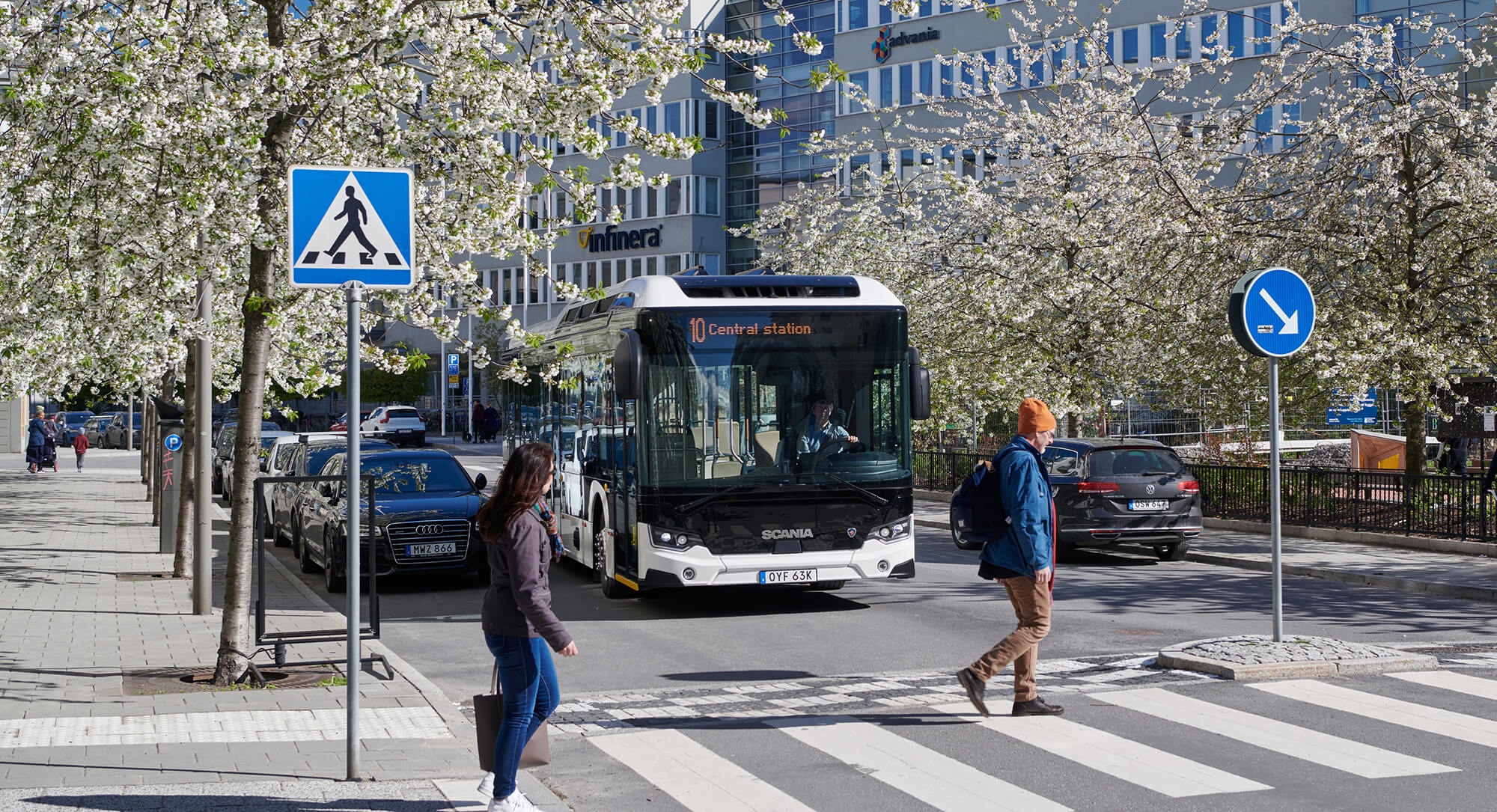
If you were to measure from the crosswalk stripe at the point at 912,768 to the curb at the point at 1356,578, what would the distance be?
7.79m

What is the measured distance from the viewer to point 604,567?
1477 cm

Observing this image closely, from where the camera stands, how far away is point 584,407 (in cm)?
1552

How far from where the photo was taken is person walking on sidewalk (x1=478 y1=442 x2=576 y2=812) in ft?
19.7

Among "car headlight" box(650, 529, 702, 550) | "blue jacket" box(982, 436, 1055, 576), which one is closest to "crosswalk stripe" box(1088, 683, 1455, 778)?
"blue jacket" box(982, 436, 1055, 576)

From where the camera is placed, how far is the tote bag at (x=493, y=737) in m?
6.27

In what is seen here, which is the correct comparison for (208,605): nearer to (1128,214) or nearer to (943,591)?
(943,591)

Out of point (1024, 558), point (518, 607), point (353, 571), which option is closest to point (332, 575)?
point (353, 571)

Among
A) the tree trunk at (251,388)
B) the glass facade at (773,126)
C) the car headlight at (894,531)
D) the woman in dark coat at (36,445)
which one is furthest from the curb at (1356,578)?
the glass facade at (773,126)

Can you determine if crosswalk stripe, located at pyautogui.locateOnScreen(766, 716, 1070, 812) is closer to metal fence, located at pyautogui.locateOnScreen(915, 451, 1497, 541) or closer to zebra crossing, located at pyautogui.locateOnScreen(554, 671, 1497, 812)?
zebra crossing, located at pyautogui.locateOnScreen(554, 671, 1497, 812)

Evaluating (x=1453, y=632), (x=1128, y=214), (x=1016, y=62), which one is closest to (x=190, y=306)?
(x=1453, y=632)

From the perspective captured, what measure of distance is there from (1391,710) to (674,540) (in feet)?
20.2

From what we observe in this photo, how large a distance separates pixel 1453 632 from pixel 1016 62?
40.6m

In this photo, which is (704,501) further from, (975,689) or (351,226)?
(351,226)

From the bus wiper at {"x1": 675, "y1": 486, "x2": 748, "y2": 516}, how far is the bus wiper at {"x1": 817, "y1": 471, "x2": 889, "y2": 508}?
0.78m
